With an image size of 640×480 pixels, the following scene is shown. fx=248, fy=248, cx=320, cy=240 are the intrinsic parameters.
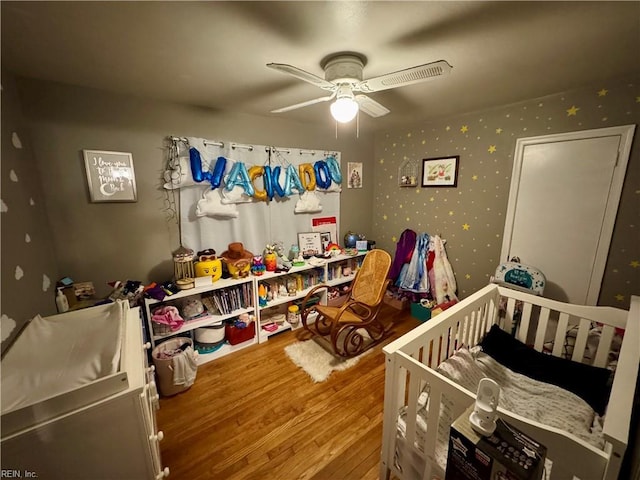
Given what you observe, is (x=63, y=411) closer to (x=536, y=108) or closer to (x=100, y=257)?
(x=100, y=257)

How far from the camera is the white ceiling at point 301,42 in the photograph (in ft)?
3.38

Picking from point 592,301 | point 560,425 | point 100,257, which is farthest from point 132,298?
point 592,301

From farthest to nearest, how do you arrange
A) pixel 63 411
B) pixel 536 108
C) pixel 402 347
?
pixel 536 108 < pixel 402 347 < pixel 63 411

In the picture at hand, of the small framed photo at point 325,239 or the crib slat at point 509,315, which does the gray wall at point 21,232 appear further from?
the crib slat at point 509,315

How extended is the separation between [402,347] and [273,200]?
208cm

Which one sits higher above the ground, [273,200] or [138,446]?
[273,200]

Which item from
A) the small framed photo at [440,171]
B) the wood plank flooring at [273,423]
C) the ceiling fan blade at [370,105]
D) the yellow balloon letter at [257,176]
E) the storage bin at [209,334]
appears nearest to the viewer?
the wood plank flooring at [273,423]

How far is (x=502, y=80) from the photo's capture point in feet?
5.78

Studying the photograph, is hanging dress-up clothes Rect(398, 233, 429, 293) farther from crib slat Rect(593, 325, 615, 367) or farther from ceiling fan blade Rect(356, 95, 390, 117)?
ceiling fan blade Rect(356, 95, 390, 117)

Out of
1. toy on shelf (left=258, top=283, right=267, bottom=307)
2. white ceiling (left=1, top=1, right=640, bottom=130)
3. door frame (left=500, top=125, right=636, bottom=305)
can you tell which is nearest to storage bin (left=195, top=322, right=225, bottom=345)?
toy on shelf (left=258, top=283, right=267, bottom=307)

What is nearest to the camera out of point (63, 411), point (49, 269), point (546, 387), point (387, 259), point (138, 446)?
point (63, 411)

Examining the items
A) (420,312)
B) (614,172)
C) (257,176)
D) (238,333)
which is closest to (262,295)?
(238,333)

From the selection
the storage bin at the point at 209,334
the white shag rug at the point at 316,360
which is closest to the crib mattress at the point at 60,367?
the storage bin at the point at 209,334

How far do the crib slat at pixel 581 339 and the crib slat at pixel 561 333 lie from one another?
7 centimetres
